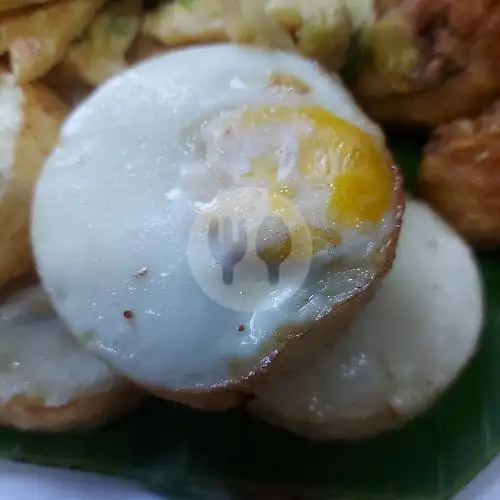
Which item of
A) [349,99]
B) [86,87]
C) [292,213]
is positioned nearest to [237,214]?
[292,213]

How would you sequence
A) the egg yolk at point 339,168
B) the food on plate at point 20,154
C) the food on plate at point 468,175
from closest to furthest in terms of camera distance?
the egg yolk at point 339,168 < the food on plate at point 20,154 < the food on plate at point 468,175

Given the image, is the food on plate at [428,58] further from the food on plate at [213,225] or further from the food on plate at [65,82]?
the food on plate at [65,82]

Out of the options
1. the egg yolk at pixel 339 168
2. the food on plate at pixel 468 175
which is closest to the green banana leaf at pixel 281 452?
the food on plate at pixel 468 175

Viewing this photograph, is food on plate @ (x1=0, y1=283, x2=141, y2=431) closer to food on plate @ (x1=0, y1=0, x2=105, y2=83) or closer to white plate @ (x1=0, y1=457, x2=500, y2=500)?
white plate @ (x1=0, y1=457, x2=500, y2=500)

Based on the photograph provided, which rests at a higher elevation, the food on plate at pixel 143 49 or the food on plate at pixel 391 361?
the food on plate at pixel 143 49

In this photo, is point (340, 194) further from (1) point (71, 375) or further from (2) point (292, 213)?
(1) point (71, 375)

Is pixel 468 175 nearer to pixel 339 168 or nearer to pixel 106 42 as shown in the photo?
pixel 339 168
